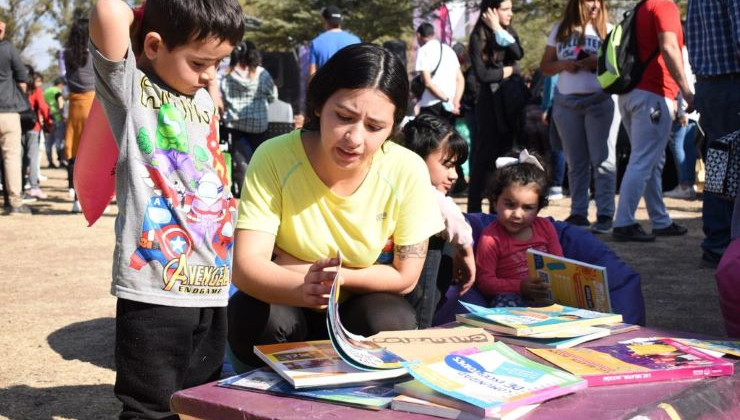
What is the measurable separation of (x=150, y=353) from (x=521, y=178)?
205cm

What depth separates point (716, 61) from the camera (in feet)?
16.3

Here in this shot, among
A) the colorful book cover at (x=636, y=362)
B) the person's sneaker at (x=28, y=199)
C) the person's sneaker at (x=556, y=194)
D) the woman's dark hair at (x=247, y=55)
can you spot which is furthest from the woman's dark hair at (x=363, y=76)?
the person's sneaker at (x=28, y=199)

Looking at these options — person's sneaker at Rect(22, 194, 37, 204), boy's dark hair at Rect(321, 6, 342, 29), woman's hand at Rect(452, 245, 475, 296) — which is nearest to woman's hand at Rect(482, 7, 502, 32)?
boy's dark hair at Rect(321, 6, 342, 29)

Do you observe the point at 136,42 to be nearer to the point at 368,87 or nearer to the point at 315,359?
the point at 368,87

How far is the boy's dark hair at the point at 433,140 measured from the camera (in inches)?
147

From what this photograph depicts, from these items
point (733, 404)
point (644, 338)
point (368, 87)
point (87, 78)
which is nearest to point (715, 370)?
point (733, 404)

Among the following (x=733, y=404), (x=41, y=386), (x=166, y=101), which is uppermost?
(x=166, y=101)

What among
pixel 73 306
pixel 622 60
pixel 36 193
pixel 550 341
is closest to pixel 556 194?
pixel 622 60

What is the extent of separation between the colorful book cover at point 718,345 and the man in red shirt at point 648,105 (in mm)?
3715

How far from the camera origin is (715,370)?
2.20 metres

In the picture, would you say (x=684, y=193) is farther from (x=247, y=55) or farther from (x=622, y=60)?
(x=247, y=55)

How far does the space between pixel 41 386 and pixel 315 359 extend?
1695 mm

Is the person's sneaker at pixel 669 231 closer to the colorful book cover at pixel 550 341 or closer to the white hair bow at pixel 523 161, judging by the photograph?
the white hair bow at pixel 523 161

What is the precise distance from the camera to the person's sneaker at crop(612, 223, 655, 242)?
6.64m
